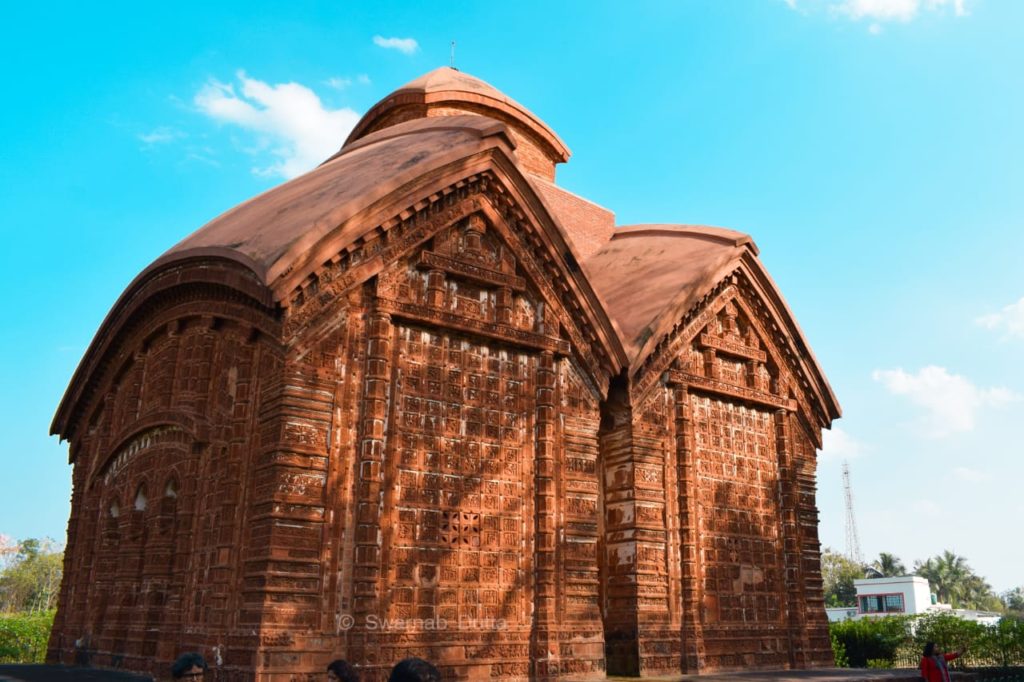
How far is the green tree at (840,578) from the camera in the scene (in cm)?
6131

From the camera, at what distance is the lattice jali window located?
32.2 ft

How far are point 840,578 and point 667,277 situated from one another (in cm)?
5985

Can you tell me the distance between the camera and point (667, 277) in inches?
558

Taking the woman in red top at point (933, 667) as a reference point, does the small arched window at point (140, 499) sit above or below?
above

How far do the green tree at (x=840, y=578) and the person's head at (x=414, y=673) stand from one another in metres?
61.3

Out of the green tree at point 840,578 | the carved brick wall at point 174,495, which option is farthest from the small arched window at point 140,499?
the green tree at point 840,578

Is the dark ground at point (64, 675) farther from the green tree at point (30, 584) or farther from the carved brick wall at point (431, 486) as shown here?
the green tree at point (30, 584)

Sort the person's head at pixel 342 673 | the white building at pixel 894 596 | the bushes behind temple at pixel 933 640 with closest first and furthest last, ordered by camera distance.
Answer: the person's head at pixel 342 673 < the bushes behind temple at pixel 933 640 < the white building at pixel 894 596

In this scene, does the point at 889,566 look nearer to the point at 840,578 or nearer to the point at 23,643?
the point at 840,578

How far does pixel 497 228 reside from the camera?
37.0 ft

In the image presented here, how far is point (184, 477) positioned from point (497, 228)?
5294 mm

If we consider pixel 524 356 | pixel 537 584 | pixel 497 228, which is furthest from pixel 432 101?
pixel 537 584

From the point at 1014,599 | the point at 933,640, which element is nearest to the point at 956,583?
the point at 1014,599

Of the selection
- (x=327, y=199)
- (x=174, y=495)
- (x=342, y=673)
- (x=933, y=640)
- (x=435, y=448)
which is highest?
(x=327, y=199)
